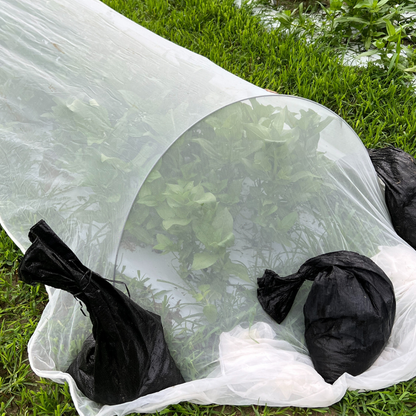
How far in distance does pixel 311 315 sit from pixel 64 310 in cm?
100

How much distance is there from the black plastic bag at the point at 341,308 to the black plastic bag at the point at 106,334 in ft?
1.52

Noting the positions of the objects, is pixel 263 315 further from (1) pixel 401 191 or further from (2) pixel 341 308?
(1) pixel 401 191

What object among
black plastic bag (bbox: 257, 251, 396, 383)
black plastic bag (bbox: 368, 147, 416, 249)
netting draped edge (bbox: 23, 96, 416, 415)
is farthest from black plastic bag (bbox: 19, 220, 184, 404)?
black plastic bag (bbox: 368, 147, 416, 249)

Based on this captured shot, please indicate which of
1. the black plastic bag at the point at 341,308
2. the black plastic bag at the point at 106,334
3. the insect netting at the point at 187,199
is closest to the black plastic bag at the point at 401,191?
the insect netting at the point at 187,199

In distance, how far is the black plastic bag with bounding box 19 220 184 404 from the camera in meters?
1.35

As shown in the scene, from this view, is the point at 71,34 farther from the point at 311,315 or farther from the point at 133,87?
the point at 311,315

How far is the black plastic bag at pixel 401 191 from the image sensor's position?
2021 millimetres

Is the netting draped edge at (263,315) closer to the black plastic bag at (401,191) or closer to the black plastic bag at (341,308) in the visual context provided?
the black plastic bag at (341,308)

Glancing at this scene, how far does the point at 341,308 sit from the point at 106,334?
886mm

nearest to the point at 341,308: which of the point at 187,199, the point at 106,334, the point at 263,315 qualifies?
the point at 263,315

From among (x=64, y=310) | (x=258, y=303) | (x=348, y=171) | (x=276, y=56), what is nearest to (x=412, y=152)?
(x=348, y=171)

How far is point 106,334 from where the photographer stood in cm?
146

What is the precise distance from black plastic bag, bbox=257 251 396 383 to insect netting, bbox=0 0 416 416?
0.18ft

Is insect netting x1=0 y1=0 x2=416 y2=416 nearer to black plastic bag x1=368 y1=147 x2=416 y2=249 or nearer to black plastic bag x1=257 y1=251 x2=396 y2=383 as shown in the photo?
black plastic bag x1=257 y1=251 x2=396 y2=383
